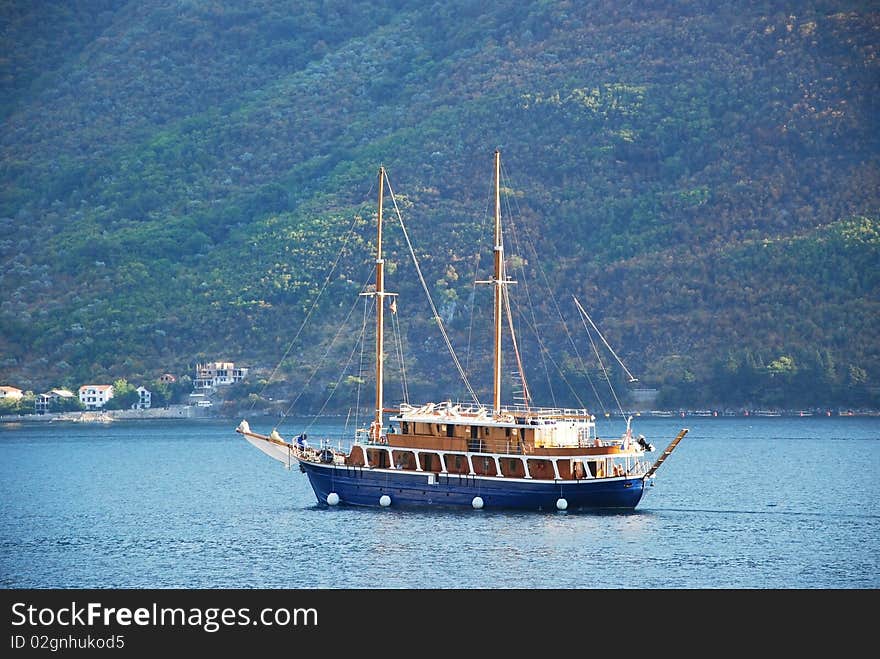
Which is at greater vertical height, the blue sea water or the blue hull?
the blue hull

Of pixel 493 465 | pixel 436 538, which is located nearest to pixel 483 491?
pixel 493 465

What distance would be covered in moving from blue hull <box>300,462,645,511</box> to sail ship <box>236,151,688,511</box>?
0.17 feet

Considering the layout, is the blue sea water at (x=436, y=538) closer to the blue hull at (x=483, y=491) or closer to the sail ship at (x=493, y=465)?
the blue hull at (x=483, y=491)

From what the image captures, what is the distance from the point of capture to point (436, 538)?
81062mm

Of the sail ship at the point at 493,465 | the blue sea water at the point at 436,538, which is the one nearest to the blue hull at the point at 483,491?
the sail ship at the point at 493,465

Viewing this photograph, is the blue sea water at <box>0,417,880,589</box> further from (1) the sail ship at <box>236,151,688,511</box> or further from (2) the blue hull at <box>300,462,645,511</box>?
(1) the sail ship at <box>236,151,688,511</box>

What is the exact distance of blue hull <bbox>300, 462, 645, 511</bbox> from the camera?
286ft

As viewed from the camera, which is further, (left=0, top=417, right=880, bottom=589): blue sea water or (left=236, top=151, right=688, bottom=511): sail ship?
(left=236, top=151, right=688, bottom=511): sail ship

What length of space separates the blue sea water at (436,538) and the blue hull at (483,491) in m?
0.93

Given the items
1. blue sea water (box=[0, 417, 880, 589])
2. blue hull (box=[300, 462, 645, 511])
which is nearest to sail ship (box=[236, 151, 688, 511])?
blue hull (box=[300, 462, 645, 511])

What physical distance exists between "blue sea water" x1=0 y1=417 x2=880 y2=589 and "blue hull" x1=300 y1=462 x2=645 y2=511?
3.05 ft
